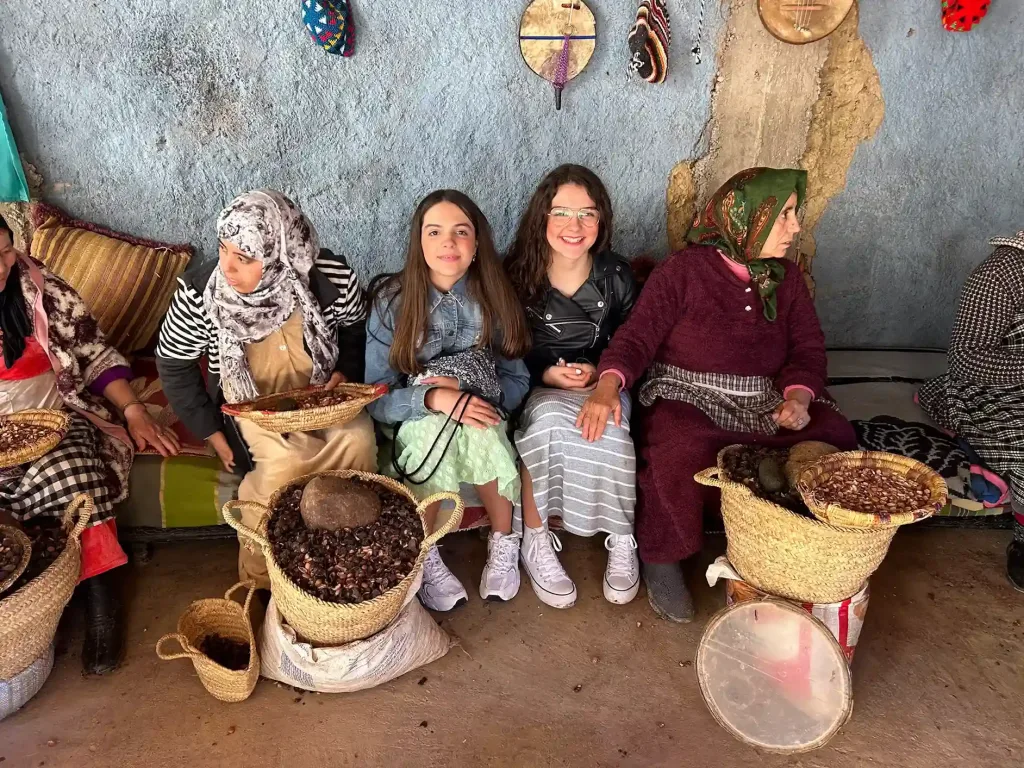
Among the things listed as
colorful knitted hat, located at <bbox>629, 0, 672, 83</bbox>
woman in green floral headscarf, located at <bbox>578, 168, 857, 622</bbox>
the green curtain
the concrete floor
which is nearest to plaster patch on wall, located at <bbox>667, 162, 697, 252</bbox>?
colorful knitted hat, located at <bbox>629, 0, 672, 83</bbox>

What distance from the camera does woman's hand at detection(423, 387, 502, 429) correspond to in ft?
7.59

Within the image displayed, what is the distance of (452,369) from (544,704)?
3.63 ft

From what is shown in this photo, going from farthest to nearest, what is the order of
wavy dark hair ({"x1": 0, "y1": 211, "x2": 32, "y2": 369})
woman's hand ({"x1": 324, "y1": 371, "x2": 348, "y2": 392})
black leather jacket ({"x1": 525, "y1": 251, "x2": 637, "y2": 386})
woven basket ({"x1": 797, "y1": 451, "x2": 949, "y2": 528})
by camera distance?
black leather jacket ({"x1": 525, "y1": 251, "x2": 637, "y2": 386}) < woman's hand ({"x1": 324, "y1": 371, "x2": 348, "y2": 392}) < wavy dark hair ({"x1": 0, "y1": 211, "x2": 32, "y2": 369}) < woven basket ({"x1": 797, "y1": 451, "x2": 949, "y2": 528})

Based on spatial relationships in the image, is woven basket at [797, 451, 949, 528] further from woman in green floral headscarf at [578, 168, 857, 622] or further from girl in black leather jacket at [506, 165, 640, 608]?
girl in black leather jacket at [506, 165, 640, 608]

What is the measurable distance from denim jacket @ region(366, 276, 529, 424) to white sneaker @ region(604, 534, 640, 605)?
87cm

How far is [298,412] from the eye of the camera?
2.00 meters

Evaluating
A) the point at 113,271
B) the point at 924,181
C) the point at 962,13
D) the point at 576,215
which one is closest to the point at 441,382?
the point at 576,215

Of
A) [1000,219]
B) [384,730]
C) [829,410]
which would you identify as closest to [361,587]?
[384,730]

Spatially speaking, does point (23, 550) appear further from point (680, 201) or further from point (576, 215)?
point (680, 201)

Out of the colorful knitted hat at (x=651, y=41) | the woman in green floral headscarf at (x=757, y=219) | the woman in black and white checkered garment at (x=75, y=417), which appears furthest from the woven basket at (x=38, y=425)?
the colorful knitted hat at (x=651, y=41)

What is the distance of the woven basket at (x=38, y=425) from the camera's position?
1.92 meters

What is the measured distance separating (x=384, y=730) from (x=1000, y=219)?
3591 mm

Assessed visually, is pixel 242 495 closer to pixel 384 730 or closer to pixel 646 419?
pixel 384 730

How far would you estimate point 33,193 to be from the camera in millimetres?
3045
